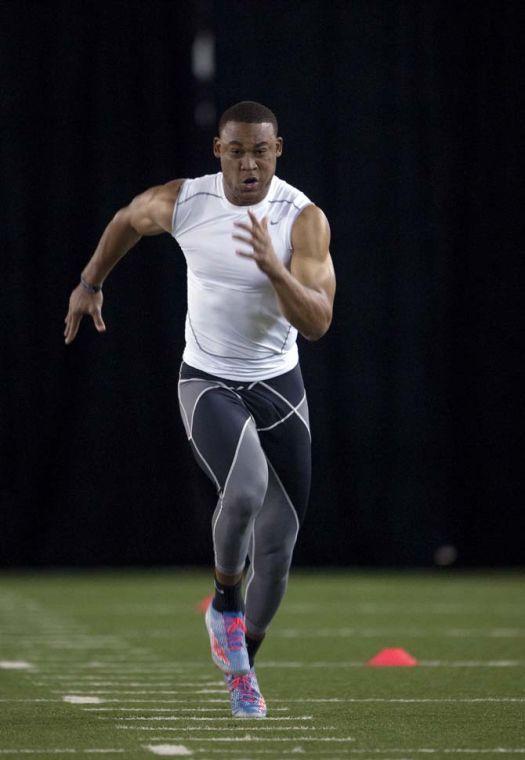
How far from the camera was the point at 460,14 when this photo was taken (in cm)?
1200

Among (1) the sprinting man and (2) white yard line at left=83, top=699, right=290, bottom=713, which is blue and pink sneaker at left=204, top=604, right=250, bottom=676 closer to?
(1) the sprinting man

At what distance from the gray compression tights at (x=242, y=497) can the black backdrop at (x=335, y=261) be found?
670 centimetres

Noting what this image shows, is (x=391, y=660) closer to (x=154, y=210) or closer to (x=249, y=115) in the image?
(x=154, y=210)

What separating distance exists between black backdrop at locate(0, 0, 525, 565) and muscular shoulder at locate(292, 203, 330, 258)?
6.79 metres

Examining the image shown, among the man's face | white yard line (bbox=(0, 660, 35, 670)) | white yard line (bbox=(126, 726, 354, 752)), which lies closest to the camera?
white yard line (bbox=(126, 726, 354, 752))

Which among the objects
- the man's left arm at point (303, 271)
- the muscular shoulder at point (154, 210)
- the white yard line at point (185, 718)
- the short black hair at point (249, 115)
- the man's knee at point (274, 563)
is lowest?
the white yard line at point (185, 718)

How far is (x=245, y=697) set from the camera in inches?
178

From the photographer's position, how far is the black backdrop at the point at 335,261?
11.4 m

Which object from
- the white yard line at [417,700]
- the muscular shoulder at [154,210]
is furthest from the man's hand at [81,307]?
the white yard line at [417,700]

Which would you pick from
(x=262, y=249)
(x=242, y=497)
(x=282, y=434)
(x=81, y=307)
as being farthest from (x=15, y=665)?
A: (x=262, y=249)

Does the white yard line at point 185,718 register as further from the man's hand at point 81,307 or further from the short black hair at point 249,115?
the short black hair at point 249,115

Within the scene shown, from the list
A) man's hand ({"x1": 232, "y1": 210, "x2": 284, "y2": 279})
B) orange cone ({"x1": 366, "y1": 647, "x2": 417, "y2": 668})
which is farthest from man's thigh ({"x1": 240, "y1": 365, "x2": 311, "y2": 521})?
orange cone ({"x1": 366, "y1": 647, "x2": 417, "y2": 668})

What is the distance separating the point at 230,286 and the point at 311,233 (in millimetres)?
303

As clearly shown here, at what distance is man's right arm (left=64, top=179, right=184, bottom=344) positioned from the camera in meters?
4.91
